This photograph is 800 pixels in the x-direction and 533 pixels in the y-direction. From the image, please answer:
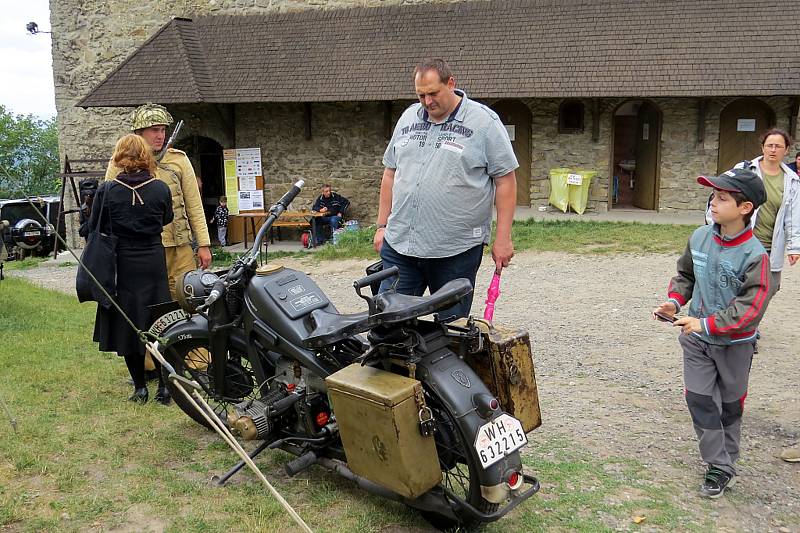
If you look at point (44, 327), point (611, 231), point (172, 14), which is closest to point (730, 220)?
point (44, 327)

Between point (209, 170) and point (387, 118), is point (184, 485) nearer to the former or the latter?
point (387, 118)

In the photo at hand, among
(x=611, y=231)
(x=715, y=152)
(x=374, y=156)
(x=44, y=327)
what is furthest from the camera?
(x=374, y=156)

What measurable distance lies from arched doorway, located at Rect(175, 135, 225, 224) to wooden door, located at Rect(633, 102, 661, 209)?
928 cm

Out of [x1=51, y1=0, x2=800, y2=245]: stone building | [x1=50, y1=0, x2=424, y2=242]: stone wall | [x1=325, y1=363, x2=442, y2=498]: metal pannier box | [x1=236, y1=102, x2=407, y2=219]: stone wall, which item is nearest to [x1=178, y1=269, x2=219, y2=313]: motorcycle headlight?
[x1=325, y1=363, x2=442, y2=498]: metal pannier box

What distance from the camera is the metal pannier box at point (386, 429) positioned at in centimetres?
280

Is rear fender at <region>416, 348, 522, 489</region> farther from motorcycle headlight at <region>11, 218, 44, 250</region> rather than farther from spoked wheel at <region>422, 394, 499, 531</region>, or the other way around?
motorcycle headlight at <region>11, 218, 44, 250</region>

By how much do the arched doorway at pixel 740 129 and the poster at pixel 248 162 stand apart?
927 cm

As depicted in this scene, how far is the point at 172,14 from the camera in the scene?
17.8 metres

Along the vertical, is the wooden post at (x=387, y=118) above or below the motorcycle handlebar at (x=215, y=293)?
above

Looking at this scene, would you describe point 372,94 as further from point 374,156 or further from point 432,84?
point 432,84

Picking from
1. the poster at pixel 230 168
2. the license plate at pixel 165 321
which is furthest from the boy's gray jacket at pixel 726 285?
the poster at pixel 230 168

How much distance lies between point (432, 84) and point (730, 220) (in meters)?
1.50

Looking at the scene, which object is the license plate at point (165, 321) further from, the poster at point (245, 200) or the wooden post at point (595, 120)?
the poster at point (245, 200)

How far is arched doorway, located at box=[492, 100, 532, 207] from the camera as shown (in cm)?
1577
